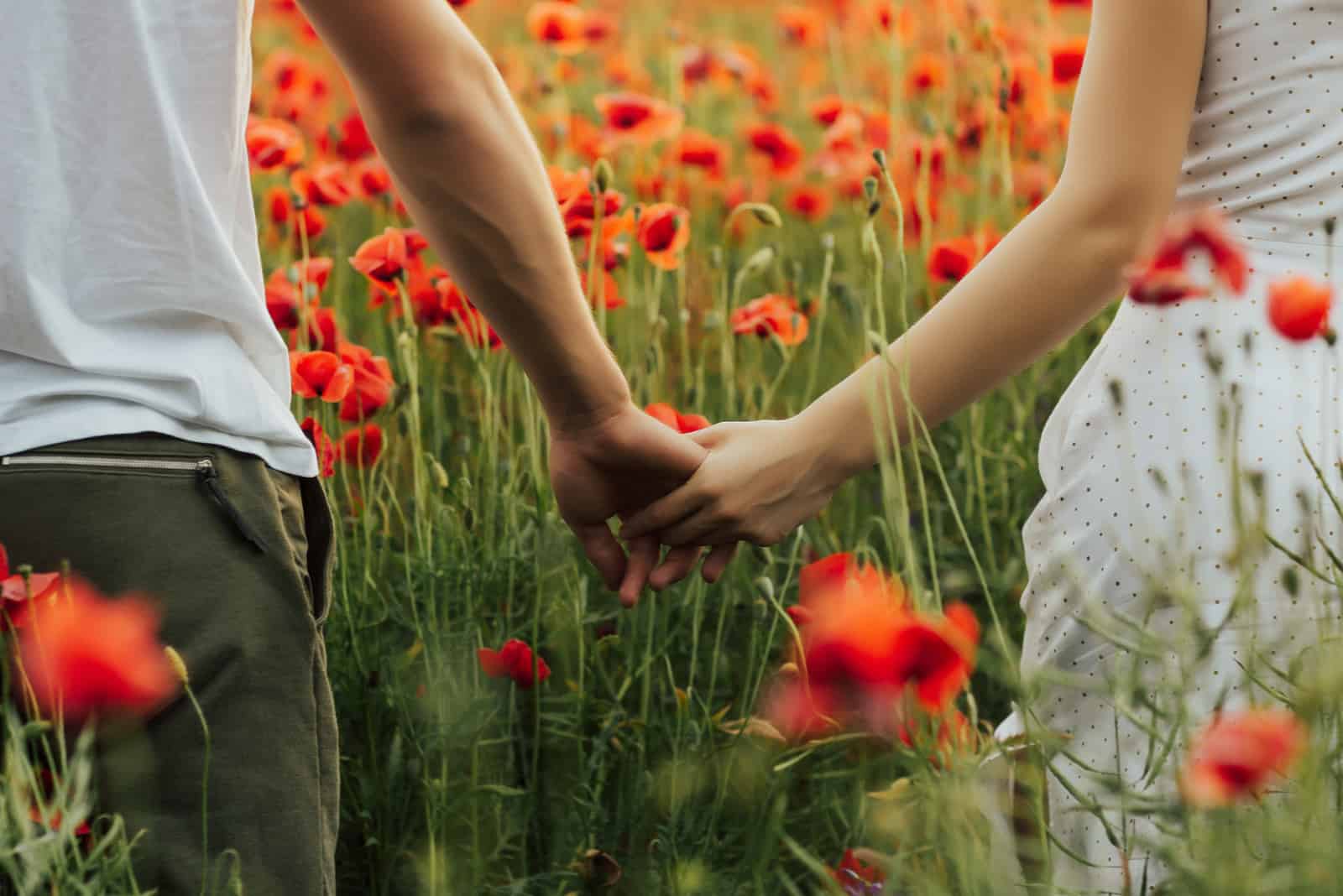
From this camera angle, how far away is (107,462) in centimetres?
97

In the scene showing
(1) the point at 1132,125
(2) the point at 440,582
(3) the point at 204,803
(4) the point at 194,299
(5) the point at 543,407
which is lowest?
(2) the point at 440,582

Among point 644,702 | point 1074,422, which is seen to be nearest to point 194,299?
point 1074,422

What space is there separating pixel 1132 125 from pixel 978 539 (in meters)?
1.01

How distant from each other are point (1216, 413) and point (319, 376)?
31.6 inches

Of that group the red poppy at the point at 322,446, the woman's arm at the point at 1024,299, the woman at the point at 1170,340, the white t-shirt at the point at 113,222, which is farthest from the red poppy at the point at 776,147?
the white t-shirt at the point at 113,222

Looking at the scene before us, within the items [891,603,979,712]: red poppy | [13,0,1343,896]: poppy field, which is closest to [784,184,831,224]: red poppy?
[13,0,1343,896]: poppy field

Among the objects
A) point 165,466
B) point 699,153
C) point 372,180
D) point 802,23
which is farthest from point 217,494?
point 802,23

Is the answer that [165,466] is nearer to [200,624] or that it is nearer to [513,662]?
[200,624]

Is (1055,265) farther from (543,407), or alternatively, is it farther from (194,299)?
(194,299)

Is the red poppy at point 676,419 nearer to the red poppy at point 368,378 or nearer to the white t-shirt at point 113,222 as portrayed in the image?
the red poppy at point 368,378

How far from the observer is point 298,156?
6.26 ft

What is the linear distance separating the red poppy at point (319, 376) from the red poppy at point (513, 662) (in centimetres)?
27

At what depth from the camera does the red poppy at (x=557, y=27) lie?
227 cm

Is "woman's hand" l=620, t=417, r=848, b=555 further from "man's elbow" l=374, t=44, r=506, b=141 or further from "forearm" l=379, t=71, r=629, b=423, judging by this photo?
"man's elbow" l=374, t=44, r=506, b=141
